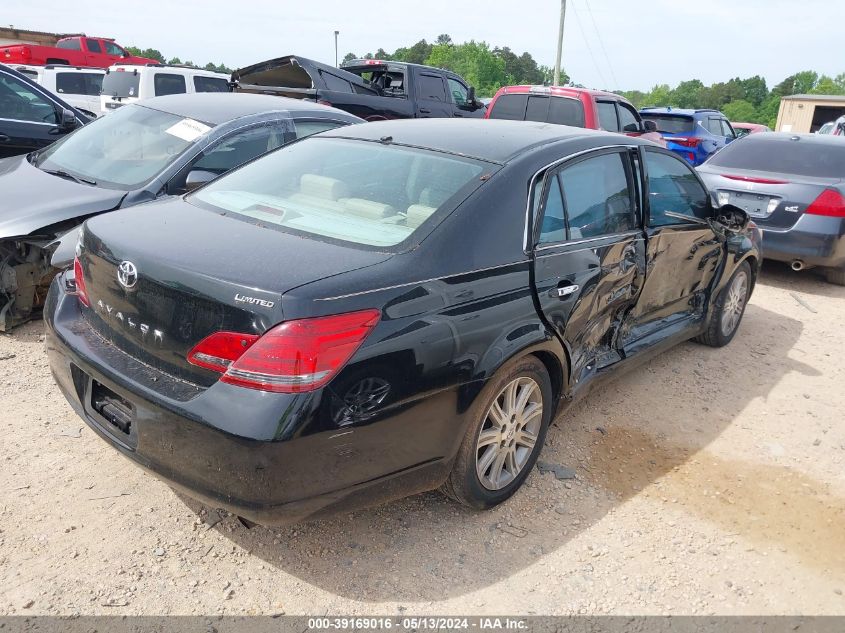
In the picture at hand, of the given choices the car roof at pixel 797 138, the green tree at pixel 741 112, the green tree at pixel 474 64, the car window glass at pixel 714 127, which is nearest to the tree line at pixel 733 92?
the green tree at pixel 741 112

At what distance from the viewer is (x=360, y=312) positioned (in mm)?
2355

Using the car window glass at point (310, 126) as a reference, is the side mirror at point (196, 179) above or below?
below

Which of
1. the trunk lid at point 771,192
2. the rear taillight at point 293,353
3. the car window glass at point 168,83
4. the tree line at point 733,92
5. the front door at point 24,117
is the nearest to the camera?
the rear taillight at point 293,353

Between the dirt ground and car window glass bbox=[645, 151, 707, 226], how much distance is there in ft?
4.12

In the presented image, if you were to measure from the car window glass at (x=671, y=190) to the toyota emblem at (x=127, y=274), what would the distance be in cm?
278

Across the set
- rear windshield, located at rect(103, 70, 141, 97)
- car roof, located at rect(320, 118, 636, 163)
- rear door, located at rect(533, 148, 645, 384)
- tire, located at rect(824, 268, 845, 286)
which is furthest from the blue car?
car roof, located at rect(320, 118, 636, 163)

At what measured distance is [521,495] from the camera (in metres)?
3.34

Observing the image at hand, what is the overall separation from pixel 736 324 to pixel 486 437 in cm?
348

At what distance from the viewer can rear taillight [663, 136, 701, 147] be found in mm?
14070

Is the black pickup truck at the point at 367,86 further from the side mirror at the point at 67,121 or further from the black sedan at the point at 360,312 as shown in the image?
the black sedan at the point at 360,312

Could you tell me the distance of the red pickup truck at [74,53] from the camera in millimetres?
22484

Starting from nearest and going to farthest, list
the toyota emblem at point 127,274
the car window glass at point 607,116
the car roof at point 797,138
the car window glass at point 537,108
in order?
the toyota emblem at point 127,274, the car roof at point 797,138, the car window glass at point 607,116, the car window glass at point 537,108

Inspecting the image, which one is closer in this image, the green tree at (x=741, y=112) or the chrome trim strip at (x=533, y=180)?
the chrome trim strip at (x=533, y=180)

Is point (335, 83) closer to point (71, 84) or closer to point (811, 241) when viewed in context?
point (811, 241)
